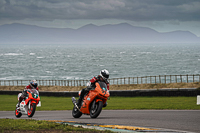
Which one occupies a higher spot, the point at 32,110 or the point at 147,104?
the point at 32,110

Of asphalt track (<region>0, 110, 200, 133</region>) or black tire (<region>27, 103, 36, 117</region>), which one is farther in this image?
black tire (<region>27, 103, 36, 117</region>)

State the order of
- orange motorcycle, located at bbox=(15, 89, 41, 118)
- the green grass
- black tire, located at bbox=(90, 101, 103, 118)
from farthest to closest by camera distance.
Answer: the green grass < orange motorcycle, located at bbox=(15, 89, 41, 118) < black tire, located at bbox=(90, 101, 103, 118)

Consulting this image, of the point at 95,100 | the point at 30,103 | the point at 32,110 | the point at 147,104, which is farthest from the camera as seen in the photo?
the point at 147,104

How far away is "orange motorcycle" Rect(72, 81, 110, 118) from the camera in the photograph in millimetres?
11898

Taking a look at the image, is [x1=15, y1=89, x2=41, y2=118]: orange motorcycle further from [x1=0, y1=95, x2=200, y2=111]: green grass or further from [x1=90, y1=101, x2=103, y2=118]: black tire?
[x1=0, y1=95, x2=200, y2=111]: green grass

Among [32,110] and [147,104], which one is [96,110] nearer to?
[32,110]

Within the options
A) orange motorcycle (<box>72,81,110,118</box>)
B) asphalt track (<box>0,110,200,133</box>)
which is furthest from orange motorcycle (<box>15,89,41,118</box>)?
orange motorcycle (<box>72,81,110,118</box>)

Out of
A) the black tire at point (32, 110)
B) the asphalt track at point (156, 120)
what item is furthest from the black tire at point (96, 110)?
the black tire at point (32, 110)

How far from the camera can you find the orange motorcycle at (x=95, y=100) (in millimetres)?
11898

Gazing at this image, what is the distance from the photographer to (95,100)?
12125 mm

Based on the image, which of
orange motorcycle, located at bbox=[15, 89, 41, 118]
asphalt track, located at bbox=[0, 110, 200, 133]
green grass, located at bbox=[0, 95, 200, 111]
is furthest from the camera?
green grass, located at bbox=[0, 95, 200, 111]

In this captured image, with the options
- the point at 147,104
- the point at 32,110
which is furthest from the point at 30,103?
the point at 147,104

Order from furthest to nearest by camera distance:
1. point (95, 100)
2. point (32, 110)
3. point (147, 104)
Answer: point (147, 104) < point (32, 110) < point (95, 100)

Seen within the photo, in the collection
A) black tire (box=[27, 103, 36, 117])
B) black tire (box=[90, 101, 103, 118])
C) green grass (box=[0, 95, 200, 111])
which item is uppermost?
black tire (box=[90, 101, 103, 118])
